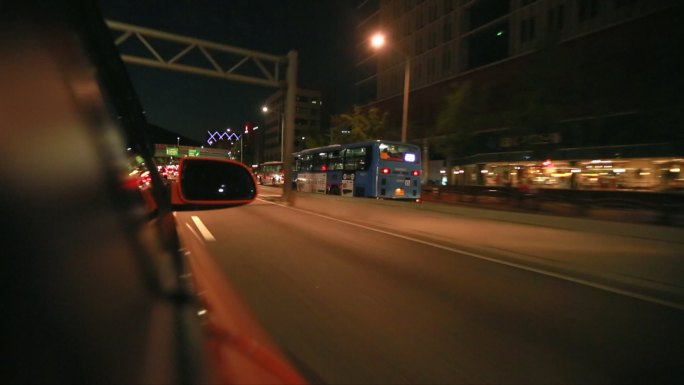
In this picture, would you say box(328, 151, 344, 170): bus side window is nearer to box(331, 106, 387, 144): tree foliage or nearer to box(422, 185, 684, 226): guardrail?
box(422, 185, 684, 226): guardrail

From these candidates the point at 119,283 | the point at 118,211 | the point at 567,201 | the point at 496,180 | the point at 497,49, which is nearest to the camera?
the point at 119,283

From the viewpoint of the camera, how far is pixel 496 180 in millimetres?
43375

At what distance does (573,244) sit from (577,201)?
1041 cm

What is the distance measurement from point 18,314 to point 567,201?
22.4 m

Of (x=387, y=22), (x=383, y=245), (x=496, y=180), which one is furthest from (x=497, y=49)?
(x=383, y=245)

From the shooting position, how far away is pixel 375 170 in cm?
2609

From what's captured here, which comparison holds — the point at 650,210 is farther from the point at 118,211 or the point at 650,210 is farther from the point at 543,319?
the point at 118,211

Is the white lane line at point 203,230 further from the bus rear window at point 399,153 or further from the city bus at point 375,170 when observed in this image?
the bus rear window at point 399,153

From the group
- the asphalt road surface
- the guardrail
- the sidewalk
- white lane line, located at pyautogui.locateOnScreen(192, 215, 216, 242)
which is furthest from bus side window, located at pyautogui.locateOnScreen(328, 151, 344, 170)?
the asphalt road surface

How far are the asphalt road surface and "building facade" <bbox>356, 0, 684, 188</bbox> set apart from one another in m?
15.7

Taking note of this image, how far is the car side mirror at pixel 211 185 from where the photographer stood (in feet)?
10.2

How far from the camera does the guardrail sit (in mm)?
16150

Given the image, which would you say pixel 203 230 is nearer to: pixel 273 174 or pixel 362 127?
pixel 362 127

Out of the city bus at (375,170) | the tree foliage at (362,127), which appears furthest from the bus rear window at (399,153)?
the tree foliage at (362,127)
